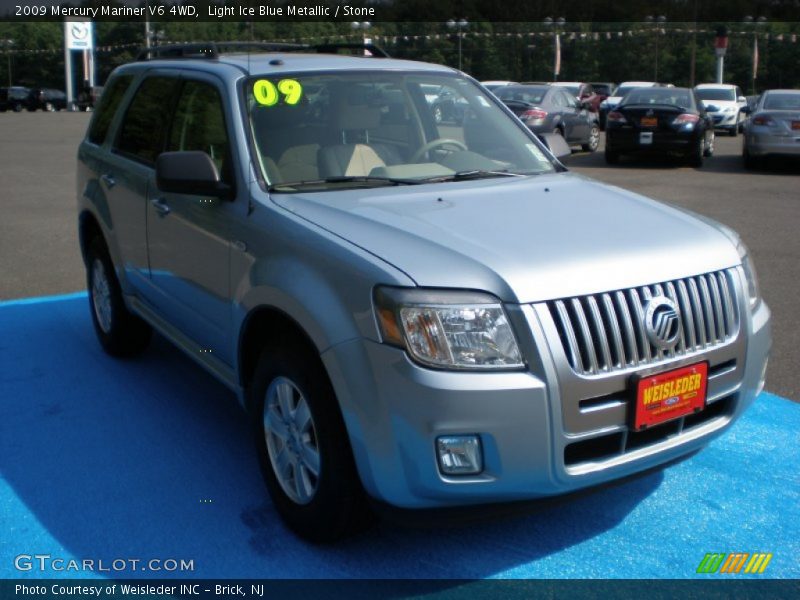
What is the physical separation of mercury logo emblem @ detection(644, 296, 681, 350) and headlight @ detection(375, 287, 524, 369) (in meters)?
0.51

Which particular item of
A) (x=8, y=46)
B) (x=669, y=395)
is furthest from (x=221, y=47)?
(x=8, y=46)

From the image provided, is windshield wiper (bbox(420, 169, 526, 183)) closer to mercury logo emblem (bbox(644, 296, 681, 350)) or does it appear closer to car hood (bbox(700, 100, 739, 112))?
mercury logo emblem (bbox(644, 296, 681, 350))

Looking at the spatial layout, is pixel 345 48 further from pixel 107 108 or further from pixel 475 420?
pixel 475 420

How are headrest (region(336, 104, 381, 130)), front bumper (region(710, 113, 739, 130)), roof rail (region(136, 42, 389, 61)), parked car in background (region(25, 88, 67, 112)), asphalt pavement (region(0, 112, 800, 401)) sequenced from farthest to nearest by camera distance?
parked car in background (region(25, 88, 67, 112))
front bumper (region(710, 113, 739, 130))
asphalt pavement (region(0, 112, 800, 401))
roof rail (region(136, 42, 389, 61))
headrest (region(336, 104, 381, 130))

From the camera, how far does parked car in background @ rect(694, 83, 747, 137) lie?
93.3 ft

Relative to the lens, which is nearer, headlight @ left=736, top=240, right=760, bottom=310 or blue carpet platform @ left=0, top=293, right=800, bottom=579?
blue carpet platform @ left=0, top=293, right=800, bottom=579

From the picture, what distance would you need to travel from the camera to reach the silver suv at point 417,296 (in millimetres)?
3090

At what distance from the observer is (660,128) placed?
1831cm

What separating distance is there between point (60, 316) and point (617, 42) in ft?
181

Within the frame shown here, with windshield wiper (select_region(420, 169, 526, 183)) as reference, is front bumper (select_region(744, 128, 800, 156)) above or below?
below

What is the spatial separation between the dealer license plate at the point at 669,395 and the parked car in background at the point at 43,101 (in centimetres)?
5543

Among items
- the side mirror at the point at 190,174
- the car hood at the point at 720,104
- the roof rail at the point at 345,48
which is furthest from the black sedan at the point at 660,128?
the side mirror at the point at 190,174

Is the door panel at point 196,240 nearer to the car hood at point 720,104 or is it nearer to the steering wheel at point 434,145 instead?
the steering wheel at point 434,145

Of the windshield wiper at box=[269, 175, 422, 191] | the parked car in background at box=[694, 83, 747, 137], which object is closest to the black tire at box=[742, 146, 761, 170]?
the parked car in background at box=[694, 83, 747, 137]
